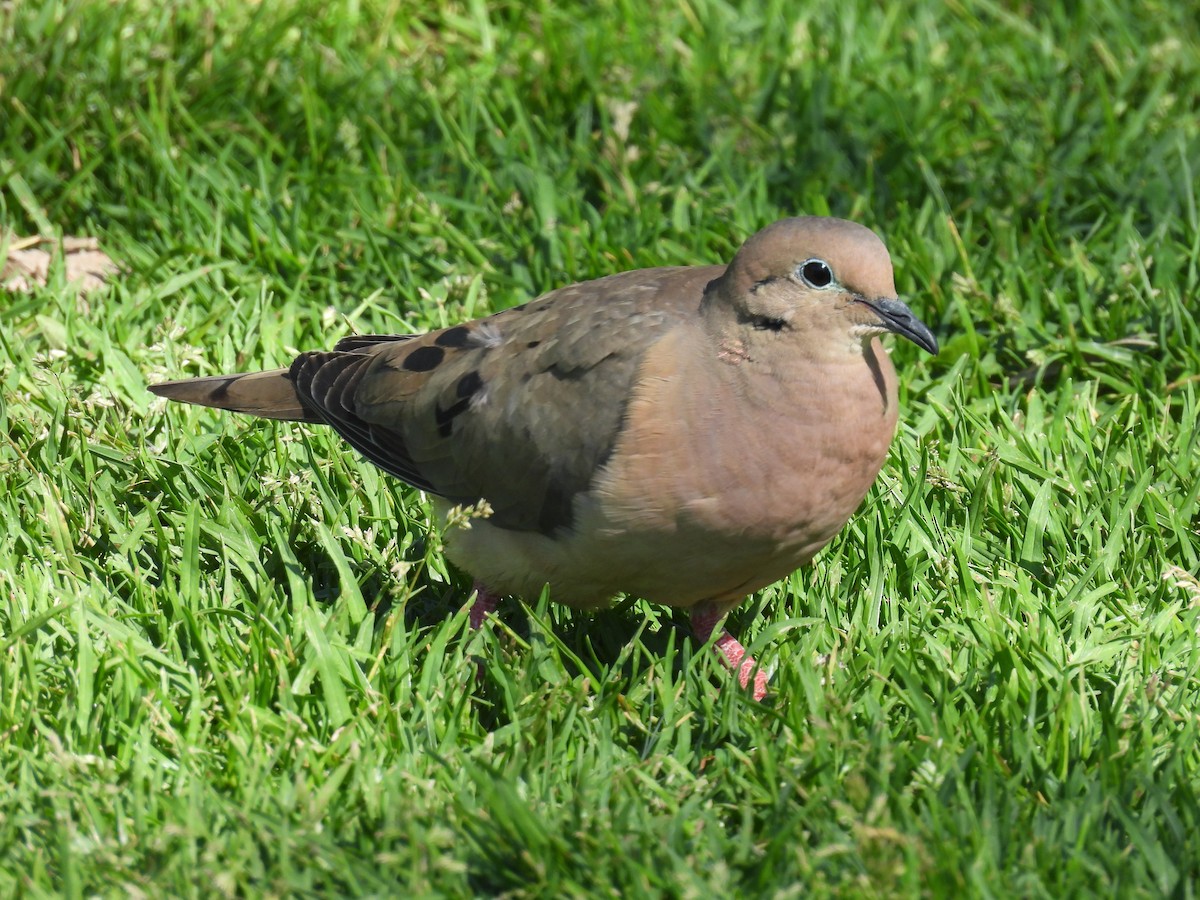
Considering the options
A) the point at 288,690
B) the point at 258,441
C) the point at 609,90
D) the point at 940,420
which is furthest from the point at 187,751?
the point at 609,90

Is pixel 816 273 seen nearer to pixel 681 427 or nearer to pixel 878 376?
pixel 878 376

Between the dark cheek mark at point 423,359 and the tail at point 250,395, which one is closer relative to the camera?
the dark cheek mark at point 423,359

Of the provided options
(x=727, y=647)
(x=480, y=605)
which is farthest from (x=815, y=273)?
(x=480, y=605)

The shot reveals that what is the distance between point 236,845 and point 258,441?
6.20 feet

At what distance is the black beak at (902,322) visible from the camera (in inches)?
138

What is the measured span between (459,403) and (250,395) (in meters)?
0.67

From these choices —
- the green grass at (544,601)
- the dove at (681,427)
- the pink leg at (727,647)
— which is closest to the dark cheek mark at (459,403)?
the dove at (681,427)

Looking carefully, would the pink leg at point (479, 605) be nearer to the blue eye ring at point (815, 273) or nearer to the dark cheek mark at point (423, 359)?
the dark cheek mark at point (423, 359)

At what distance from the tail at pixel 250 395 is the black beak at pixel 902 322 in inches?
64.0

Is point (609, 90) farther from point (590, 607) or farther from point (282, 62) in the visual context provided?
point (590, 607)

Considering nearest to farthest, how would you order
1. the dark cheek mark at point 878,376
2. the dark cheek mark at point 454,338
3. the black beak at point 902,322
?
the black beak at point 902,322 < the dark cheek mark at point 878,376 < the dark cheek mark at point 454,338

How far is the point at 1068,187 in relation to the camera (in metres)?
5.83

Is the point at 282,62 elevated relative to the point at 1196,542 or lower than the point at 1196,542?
elevated

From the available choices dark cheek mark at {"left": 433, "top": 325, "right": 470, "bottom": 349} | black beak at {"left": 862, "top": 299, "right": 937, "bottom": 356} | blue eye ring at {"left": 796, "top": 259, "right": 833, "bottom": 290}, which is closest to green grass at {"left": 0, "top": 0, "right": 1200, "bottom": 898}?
dark cheek mark at {"left": 433, "top": 325, "right": 470, "bottom": 349}
